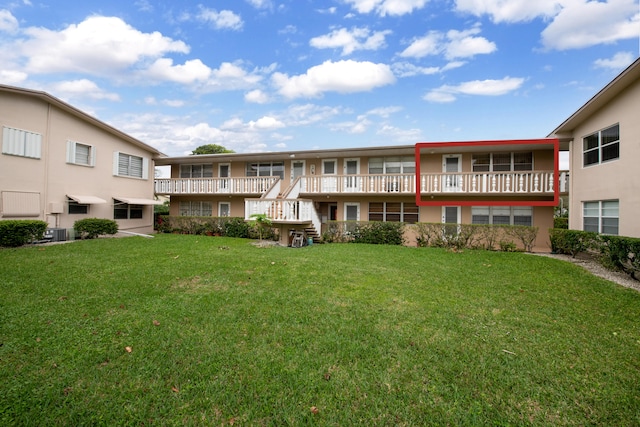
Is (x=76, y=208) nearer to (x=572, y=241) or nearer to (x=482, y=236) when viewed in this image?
(x=482, y=236)

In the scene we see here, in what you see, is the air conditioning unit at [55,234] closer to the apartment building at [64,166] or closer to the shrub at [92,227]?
the shrub at [92,227]

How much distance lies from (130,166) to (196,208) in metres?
4.75

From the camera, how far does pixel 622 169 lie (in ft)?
30.8

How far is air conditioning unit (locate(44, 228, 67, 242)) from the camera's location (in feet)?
41.3

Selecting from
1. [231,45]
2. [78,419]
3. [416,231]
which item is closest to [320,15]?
[231,45]

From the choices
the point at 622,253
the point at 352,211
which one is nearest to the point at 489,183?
the point at 622,253

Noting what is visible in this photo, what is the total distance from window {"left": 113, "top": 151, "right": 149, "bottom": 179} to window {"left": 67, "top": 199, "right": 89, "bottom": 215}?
8.60 ft

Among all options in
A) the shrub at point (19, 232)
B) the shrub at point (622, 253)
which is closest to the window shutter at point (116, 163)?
the shrub at point (19, 232)

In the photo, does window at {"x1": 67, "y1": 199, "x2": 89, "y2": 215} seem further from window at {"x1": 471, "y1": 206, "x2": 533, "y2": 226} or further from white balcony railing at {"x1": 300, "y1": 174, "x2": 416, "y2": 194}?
window at {"x1": 471, "y1": 206, "x2": 533, "y2": 226}

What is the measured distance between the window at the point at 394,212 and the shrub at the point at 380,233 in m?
2.17

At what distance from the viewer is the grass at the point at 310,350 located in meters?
2.84

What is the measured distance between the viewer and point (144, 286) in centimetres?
613

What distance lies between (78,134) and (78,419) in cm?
1676

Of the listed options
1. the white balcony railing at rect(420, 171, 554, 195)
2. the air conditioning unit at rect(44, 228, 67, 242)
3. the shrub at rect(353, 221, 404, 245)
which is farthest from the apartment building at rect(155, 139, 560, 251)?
the air conditioning unit at rect(44, 228, 67, 242)
